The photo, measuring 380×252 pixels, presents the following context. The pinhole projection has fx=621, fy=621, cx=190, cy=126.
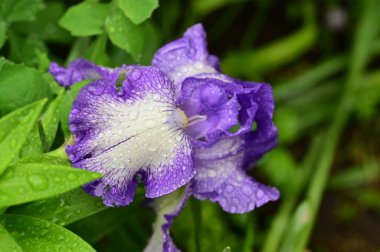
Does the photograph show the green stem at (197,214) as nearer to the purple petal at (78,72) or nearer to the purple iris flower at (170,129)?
the purple iris flower at (170,129)

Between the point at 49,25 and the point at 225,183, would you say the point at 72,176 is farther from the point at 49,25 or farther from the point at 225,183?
the point at 49,25

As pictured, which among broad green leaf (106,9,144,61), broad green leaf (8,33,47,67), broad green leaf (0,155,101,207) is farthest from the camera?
broad green leaf (8,33,47,67)

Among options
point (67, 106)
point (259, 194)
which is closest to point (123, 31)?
point (67, 106)

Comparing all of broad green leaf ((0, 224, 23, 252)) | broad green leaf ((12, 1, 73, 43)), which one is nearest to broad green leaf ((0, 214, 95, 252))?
broad green leaf ((0, 224, 23, 252))

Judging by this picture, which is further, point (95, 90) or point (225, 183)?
point (225, 183)

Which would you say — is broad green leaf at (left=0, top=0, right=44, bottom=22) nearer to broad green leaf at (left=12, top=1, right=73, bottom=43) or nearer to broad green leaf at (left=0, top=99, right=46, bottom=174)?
broad green leaf at (left=12, top=1, right=73, bottom=43)

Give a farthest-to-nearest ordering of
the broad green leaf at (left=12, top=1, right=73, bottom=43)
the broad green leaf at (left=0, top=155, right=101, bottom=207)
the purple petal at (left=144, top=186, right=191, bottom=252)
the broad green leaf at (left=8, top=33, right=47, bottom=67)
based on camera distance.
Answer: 1. the broad green leaf at (left=12, top=1, right=73, bottom=43)
2. the broad green leaf at (left=8, top=33, right=47, bottom=67)
3. the purple petal at (left=144, top=186, right=191, bottom=252)
4. the broad green leaf at (left=0, top=155, right=101, bottom=207)

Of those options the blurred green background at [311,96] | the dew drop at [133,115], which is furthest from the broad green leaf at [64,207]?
the blurred green background at [311,96]
